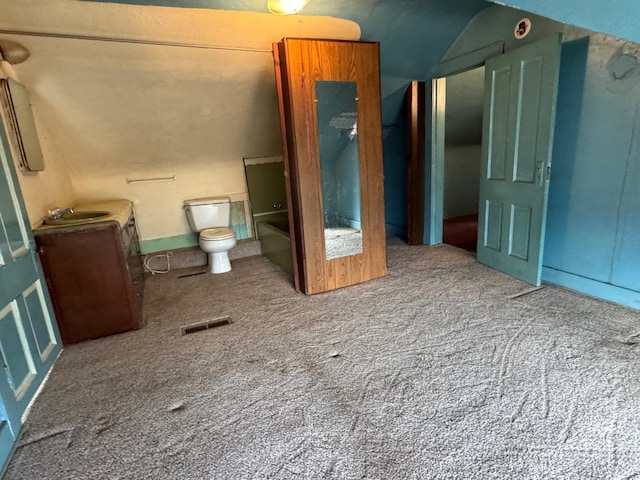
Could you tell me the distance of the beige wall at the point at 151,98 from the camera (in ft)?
7.53

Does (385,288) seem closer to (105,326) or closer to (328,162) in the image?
(328,162)

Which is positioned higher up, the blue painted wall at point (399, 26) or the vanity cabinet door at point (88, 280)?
the blue painted wall at point (399, 26)

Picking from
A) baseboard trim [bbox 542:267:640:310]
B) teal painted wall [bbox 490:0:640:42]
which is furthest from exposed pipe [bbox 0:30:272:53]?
baseboard trim [bbox 542:267:640:310]

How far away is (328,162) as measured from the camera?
2.63 meters

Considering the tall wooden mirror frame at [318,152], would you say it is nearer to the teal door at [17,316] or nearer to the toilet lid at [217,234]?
the toilet lid at [217,234]

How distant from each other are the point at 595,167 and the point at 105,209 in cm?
383

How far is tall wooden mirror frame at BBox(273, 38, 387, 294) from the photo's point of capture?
240 centimetres

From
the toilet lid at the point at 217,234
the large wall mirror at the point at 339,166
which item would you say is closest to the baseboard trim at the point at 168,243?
the toilet lid at the point at 217,234

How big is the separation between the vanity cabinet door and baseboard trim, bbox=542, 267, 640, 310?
3280 millimetres

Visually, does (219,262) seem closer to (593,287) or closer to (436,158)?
(436,158)

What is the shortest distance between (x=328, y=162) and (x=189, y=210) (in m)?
1.83

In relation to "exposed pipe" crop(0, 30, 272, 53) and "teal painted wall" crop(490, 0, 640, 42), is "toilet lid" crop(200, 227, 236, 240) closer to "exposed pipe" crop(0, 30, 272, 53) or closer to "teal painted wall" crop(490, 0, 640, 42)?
"exposed pipe" crop(0, 30, 272, 53)

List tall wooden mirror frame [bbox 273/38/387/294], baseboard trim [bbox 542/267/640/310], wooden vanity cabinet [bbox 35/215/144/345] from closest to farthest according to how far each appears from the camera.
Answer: wooden vanity cabinet [bbox 35/215/144/345], baseboard trim [bbox 542/267/640/310], tall wooden mirror frame [bbox 273/38/387/294]

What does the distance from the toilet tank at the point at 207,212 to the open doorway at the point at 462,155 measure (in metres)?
2.66
